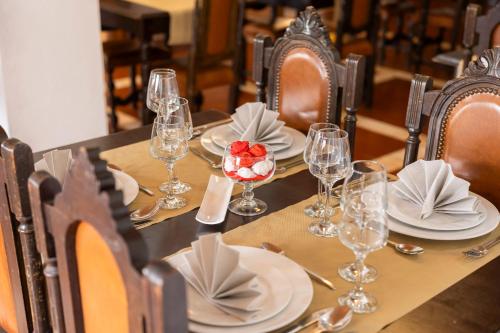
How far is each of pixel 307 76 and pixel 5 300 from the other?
1096 millimetres

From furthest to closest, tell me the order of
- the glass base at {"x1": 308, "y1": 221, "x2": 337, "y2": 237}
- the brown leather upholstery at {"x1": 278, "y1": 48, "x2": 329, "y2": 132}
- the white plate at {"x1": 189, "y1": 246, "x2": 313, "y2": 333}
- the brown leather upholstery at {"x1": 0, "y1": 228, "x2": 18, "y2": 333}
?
the brown leather upholstery at {"x1": 278, "y1": 48, "x2": 329, "y2": 132}
the glass base at {"x1": 308, "y1": 221, "x2": 337, "y2": 237}
the brown leather upholstery at {"x1": 0, "y1": 228, "x2": 18, "y2": 333}
the white plate at {"x1": 189, "y1": 246, "x2": 313, "y2": 333}

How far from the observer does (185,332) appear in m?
0.81

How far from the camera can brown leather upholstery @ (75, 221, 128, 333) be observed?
2.97 ft

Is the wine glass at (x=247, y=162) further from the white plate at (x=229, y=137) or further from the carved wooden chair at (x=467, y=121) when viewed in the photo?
the carved wooden chair at (x=467, y=121)

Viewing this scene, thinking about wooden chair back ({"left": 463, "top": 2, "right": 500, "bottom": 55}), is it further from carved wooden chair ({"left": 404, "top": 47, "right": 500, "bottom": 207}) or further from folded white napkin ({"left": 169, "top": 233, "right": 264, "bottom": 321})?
folded white napkin ({"left": 169, "top": 233, "right": 264, "bottom": 321})

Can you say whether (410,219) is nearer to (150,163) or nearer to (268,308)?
(268,308)

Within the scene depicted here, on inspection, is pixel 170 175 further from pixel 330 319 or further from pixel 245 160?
pixel 330 319

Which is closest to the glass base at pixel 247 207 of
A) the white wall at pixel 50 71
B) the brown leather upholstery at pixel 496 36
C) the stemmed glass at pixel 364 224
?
the stemmed glass at pixel 364 224

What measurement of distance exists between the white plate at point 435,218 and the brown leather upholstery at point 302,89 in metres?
0.61

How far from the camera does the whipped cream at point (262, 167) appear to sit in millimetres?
1412

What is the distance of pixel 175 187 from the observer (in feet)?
5.16

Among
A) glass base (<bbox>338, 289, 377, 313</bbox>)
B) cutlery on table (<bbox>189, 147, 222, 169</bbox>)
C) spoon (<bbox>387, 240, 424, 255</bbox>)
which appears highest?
cutlery on table (<bbox>189, 147, 222, 169</bbox>)

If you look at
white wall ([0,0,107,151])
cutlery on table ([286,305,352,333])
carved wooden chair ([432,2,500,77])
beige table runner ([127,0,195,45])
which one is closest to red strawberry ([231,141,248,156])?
cutlery on table ([286,305,352,333])

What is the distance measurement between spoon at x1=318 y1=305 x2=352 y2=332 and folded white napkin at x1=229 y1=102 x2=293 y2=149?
708 mm
